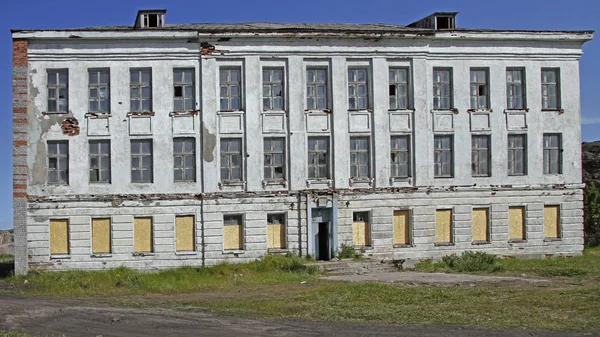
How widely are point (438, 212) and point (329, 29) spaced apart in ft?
29.2

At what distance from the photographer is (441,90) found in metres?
32.8

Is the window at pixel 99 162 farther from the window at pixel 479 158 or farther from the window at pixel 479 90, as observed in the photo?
the window at pixel 479 90

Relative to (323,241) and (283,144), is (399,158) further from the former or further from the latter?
(283,144)

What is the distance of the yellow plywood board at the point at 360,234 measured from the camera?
31656 millimetres

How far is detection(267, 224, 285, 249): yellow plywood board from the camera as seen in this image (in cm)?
3112

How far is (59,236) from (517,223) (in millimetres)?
18979

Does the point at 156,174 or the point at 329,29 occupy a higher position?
the point at 329,29

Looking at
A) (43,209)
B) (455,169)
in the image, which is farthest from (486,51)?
(43,209)

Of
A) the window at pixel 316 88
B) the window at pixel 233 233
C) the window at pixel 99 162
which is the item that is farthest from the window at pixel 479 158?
the window at pixel 99 162

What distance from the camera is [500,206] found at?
107 feet

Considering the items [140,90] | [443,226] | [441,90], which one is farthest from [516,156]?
[140,90]

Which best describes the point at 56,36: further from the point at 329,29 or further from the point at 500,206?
the point at 500,206

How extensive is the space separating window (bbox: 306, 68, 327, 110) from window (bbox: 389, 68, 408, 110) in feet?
9.26

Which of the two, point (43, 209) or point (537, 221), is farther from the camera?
point (537, 221)
